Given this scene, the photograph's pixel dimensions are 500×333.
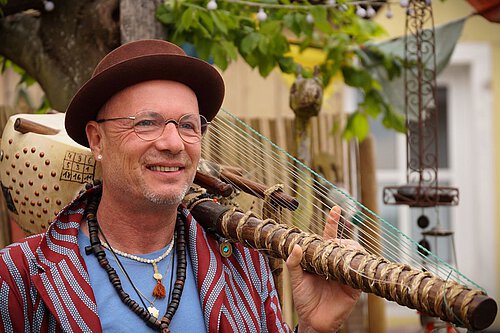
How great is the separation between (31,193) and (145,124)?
0.58m

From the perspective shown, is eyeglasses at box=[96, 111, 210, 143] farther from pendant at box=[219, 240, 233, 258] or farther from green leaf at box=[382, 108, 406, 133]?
green leaf at box=[382, 108, 406, 133]

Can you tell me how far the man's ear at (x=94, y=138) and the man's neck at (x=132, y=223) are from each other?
0.13 m

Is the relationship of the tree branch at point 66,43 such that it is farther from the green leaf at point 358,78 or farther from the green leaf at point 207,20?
the green leaf at point 358,78

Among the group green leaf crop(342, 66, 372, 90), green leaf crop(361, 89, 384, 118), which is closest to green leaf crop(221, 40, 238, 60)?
green leaf crop(342, 66, 372, 90)

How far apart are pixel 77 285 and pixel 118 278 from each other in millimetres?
130

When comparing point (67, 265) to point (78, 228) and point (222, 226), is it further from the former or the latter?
point (222, 226)

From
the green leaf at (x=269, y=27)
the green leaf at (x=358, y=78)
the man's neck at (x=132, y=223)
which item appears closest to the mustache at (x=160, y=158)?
the man's neck at (x=132, y=223)

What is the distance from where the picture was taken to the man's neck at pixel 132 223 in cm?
245

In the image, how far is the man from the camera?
2.28m

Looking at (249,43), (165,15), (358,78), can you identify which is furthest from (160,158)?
(358,78)

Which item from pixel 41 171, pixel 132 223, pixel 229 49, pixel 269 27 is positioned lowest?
pixel 132 223

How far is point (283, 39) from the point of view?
4.36 metres

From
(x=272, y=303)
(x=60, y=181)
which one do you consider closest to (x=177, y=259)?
(x=272, y=303)

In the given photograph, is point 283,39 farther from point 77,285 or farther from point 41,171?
point 77,285
